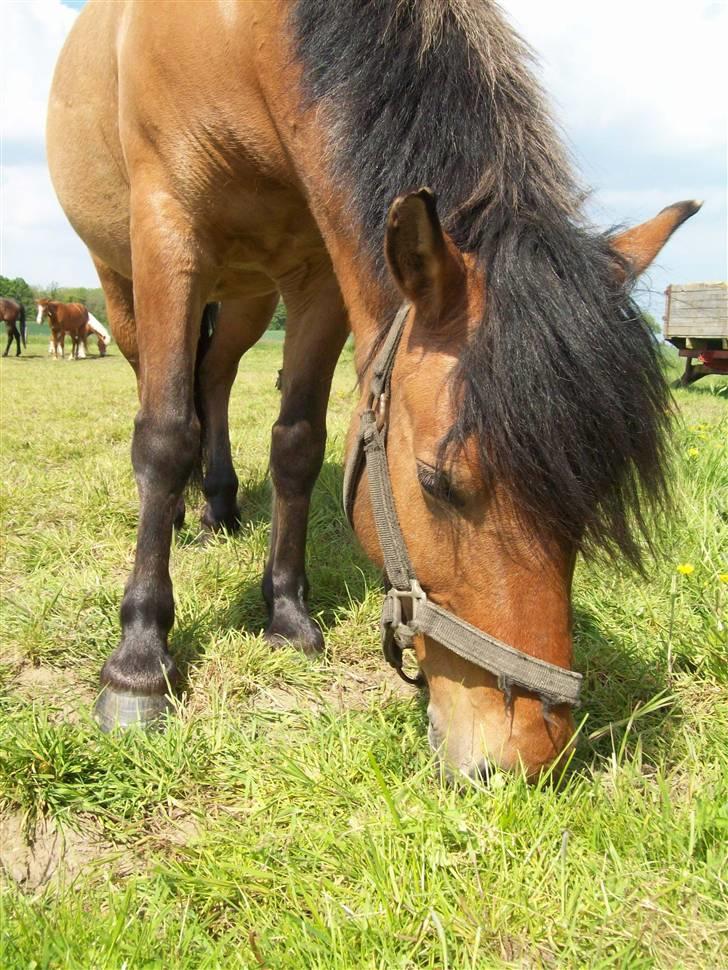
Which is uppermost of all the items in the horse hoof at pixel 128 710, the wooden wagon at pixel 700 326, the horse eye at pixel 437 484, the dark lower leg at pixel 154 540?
the wooden wagon at pixel 700 326

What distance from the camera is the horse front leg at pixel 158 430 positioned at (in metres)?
2.32

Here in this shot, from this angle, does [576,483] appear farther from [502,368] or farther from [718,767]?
[718,767]

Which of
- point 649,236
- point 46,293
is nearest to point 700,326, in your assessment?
point 649,236

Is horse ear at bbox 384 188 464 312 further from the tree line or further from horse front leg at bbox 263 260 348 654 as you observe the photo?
the tree line

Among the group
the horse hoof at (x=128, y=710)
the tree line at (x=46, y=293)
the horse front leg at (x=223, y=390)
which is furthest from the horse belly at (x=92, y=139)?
the tree line at (x=46, y=293)

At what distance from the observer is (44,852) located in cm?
172

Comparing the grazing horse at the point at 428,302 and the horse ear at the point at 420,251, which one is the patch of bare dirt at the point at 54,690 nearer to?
the grazing horse at the point at 428,302

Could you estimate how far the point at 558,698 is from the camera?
1.52m

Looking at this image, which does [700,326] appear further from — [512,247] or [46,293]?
[46,293]

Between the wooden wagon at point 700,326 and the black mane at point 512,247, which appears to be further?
the wooden wagon at point 700,326

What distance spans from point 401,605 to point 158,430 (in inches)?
43.2

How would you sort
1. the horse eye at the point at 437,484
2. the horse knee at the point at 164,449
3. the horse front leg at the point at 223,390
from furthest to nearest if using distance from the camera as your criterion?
the horse front leg at the point at 223,390, the horse knee at the point at 164,449, the horse eye at the point at 437,484

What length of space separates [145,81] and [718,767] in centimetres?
260

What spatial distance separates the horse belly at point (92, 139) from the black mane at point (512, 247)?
1530 millimetres
